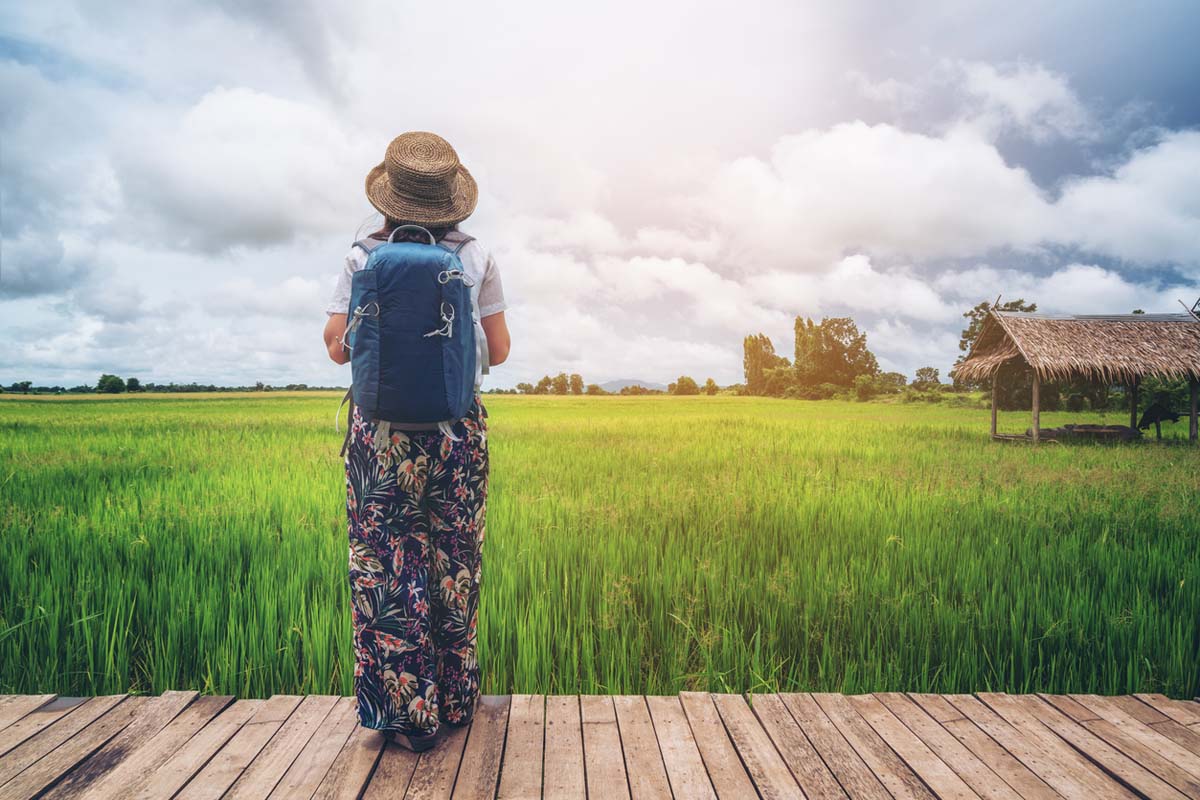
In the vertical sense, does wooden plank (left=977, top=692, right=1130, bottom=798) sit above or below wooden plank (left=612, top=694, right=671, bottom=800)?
below

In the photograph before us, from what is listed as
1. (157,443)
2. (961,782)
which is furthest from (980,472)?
(157,443)

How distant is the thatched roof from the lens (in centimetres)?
1344

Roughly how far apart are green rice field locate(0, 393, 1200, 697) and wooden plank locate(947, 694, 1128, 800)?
1.60ft

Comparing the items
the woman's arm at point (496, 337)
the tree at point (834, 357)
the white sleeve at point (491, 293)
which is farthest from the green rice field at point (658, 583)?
the tree at point (834, 357)

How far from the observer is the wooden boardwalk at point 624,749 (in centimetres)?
186

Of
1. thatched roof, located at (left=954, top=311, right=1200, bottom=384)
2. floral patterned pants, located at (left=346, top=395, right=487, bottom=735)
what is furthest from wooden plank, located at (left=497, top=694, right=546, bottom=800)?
thatched roof, located at (left=954, top=311, right=1200, bottom=384)

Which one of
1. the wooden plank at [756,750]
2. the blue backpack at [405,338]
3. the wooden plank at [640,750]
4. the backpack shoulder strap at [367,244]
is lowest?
the wooden plank at [756,750]

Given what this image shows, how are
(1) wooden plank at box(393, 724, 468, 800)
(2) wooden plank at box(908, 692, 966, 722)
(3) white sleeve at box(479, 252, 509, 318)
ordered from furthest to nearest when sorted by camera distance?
1. (2) wooden plank at box(908, 692, 966, 722)
2. (3) white sleeve at box(479, 252, 509, 318)
3. (1) wooden plank at box(393, 724, 468, 800)

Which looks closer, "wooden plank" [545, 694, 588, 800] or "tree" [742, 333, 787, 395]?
"wooden plank" [545, 694, 588, 800]

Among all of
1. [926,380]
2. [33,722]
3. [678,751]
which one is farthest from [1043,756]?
[926,380]

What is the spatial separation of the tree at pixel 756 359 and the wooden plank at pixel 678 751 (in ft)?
196

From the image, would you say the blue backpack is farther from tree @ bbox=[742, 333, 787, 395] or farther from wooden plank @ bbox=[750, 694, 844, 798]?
tree @ bbox=[742, 333, 787, 395]

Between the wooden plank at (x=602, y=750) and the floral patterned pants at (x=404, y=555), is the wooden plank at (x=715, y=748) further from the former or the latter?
the floral patterned pants at (x=404, y=555)

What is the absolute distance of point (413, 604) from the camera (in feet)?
6.56
